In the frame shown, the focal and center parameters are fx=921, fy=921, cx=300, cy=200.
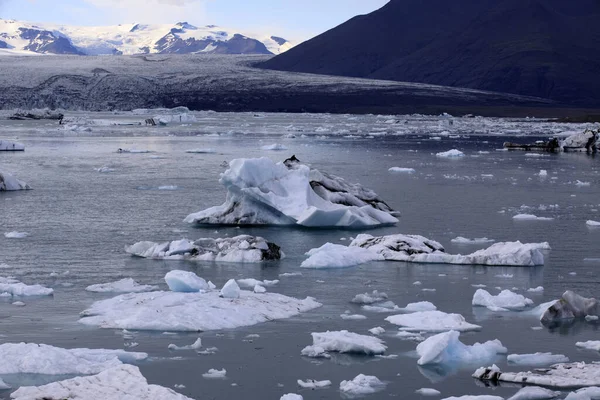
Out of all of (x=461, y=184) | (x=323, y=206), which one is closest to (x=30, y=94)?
(x=461, y=184)

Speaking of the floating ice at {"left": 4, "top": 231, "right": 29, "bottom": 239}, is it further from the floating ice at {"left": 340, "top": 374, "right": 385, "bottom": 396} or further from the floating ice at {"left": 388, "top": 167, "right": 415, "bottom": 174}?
the floating ice at {"left": 388, "top": 167, "right": 415, "bottom": 174}

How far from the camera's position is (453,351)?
628cm

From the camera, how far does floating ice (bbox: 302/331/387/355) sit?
6.34m

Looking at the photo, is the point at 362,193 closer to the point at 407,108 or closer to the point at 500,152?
the point at 500,152

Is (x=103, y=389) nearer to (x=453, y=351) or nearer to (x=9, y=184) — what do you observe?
(x=453, y=351)

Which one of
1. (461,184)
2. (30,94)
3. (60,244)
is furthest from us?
(30,94)

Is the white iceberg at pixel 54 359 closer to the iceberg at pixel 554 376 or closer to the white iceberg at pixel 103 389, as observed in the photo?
the white iceberg at pixel 103 389

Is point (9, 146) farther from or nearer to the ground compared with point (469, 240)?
farther from the ground

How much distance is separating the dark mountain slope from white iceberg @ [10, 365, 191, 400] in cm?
9744

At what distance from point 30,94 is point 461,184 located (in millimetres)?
48929

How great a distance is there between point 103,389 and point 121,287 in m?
2.92

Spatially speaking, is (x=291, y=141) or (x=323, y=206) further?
(x=291, y=141)

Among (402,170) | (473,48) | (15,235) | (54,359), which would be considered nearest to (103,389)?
(54,359)

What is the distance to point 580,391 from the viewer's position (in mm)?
5441
